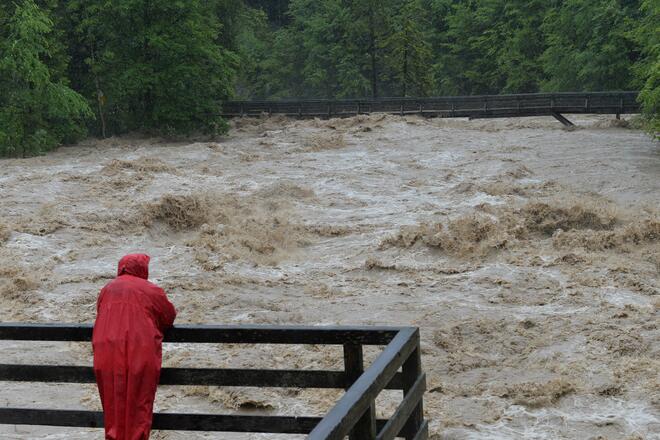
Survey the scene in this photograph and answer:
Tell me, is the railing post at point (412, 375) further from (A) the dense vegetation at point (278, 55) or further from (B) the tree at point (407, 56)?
(B) the tree at point (407, 56)

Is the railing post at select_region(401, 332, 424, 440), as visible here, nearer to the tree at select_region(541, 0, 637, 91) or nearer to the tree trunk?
the tree at select_region(541, 0, 637, 91)

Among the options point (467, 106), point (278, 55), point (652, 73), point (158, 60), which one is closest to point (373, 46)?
point (278, 55)

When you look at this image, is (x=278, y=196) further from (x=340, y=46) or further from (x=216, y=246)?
(x=340, y=46)

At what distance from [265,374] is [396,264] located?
10622mm

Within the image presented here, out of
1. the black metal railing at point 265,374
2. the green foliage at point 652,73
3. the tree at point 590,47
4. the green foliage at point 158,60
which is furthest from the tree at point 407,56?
the black metal railing at point 265,374

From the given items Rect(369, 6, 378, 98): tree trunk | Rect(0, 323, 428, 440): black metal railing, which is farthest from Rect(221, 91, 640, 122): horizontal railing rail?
Rect(0, 323, 428, 440): black metal railing

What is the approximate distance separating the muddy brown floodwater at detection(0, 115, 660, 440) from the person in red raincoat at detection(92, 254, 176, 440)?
3.65 metres

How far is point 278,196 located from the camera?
2131 centimetres

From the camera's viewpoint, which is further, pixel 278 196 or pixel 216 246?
pixel 278 196

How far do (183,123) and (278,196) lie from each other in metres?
16.9

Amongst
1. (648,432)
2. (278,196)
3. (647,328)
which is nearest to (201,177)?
(278,196)

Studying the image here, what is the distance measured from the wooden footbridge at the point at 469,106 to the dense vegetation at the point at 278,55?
1.43 meters

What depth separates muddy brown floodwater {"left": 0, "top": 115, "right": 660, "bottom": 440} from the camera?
9.45 meters

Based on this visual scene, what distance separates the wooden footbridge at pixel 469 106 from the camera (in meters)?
33.7
